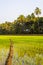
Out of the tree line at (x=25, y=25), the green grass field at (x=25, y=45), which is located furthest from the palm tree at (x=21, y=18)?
the green grass field at (x=25, y=45)

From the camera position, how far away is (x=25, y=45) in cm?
390

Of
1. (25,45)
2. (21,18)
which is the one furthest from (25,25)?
(25,45)

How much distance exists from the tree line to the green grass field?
16 centimetres

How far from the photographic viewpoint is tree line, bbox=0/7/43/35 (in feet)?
12.6

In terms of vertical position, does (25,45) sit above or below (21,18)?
below

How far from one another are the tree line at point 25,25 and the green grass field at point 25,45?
0.16 m

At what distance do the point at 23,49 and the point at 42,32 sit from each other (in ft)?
1.55

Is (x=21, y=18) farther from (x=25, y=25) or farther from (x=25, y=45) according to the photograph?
(x=25, y=45)

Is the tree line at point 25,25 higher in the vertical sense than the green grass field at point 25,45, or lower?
higher

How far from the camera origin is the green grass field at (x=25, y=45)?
12.2 ft

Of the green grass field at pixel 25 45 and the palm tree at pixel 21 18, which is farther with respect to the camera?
the palm tree at pixel 21 18

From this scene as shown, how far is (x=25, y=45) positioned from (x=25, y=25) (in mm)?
409

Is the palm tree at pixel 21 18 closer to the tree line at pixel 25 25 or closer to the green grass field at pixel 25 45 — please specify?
the tree line at pixel 25 25

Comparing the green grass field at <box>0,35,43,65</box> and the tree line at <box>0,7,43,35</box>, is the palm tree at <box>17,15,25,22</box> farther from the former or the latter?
the green grass field at <box>0,35,43,65</box>
